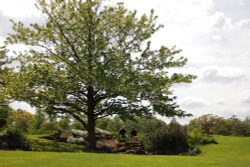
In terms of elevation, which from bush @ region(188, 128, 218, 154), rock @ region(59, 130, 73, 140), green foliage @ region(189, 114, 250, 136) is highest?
green foliage @ region(189, 114, 250, 136)

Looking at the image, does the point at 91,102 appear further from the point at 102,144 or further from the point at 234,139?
the point at 234,139

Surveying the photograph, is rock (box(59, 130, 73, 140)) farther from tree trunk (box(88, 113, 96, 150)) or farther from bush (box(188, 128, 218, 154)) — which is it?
bush (box(188, 128, 218, 154))

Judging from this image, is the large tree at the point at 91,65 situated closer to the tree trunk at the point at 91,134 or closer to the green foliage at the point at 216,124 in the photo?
the tree trunk at the point at 91,134

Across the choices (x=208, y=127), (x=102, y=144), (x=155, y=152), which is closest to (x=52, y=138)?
(x=102, y=144)

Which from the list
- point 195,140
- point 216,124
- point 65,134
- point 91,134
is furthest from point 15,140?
point 216,124

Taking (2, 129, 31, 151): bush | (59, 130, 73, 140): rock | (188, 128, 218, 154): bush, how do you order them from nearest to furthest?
(2, 129, 31, 151): bush → (188, 128, 218, 154): bush → (59, 130, 73, 140): rock

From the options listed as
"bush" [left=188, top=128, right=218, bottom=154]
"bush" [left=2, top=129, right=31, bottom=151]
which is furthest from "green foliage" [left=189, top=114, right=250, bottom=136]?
"bush" [left=2, top=129, right=31, bottom=151]

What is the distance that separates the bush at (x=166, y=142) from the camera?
30.2 m

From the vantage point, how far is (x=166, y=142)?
30.3 metres

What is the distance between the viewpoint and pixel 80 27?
3136 centimetres

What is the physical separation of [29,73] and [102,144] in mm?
8293

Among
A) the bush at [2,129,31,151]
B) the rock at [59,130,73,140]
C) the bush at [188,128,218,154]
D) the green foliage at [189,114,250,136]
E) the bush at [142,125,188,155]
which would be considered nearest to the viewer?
the bush at [2,129,31,151]

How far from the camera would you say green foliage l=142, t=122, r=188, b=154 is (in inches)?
1188

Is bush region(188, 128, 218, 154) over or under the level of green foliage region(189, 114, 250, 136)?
under
